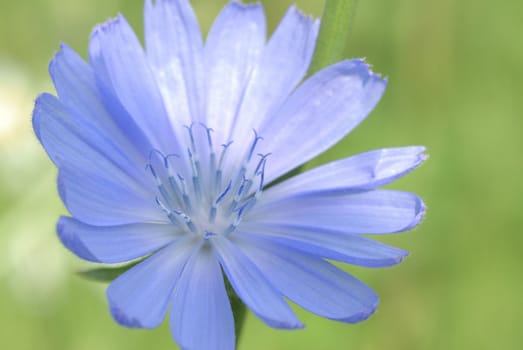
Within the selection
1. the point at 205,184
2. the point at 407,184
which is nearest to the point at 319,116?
the point at 205,184

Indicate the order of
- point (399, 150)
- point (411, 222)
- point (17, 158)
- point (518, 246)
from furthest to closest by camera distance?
point (518, 246), point (17, 158), point (399, 150), point (411, 222)

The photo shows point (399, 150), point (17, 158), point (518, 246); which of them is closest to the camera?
point (399, 150)

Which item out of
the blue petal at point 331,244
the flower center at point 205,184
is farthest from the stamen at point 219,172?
the blue petal at point 331,244

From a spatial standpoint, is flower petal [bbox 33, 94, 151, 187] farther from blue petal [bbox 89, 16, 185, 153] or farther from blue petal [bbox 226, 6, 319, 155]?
blue petal [bbox 226, 6, 319, 155]

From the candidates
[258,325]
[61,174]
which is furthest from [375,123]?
[61,174]

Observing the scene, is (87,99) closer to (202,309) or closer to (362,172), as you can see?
(202,309)

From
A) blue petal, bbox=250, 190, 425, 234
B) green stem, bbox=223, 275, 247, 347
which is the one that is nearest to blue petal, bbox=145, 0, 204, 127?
blue petal, bbox=250, 190, 425, 234

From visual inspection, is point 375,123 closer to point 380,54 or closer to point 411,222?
point 380,54
